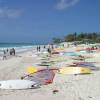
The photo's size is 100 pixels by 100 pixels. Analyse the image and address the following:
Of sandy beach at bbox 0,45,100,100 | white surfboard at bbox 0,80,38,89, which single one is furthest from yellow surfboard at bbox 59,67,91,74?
white surfboard at bbox 0,80,38,89

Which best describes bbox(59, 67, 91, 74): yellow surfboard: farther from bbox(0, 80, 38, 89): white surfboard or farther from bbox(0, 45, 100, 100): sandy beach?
bbox(0, 80, 38, 89): white surfboard

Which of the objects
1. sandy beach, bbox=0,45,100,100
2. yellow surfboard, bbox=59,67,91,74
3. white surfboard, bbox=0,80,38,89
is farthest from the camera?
yellow surfboard, bbox=59,67,91,74

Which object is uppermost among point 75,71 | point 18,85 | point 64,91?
point 75,71

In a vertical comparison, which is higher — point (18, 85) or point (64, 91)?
point (18, 85)

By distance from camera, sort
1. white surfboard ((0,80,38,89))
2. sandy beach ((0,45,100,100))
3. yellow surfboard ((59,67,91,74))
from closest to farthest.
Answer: sandy beach ((0,45,100,100)) < white surfboard ((0,80,38,89)) < yellow surfboard ((59,67,91,74))

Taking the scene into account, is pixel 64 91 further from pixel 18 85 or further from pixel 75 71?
pixel 75 71

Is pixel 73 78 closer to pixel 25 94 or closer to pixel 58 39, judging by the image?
pixel 25 94

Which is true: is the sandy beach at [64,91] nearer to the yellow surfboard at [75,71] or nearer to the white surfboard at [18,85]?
the white surfboard at [18,85]

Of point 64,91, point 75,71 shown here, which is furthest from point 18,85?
point 75,71

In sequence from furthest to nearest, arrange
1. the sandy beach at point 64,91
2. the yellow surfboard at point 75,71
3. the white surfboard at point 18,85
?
the yellow surfboard at point 75,71, the white surfboard at point 18,85, the sandy beach at point 64,91

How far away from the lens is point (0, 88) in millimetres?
12477

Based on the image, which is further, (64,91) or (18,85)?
(18,85)

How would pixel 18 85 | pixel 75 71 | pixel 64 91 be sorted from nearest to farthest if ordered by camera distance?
pixel 64 91, pixel 18 85, pixel 75 71

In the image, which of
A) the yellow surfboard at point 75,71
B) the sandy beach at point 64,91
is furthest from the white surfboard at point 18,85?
the yellow surfboard at point 75,71
